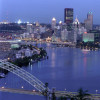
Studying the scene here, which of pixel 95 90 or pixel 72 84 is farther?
Answer: pixel 72 84

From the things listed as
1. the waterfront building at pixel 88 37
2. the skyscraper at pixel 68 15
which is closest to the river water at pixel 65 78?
the waterfront building at pixel 88 37

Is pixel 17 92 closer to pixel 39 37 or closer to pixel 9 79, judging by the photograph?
pixel 9 79

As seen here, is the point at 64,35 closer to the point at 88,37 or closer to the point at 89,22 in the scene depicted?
the point at 88,37

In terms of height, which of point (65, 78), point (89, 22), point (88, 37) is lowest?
point (65, 78)

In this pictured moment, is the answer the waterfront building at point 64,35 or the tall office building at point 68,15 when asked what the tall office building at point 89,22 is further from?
the waterfront building at point 64,35

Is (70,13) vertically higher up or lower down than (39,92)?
higher up

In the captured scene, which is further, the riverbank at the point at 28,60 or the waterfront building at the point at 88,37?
the waterfront building at the point at 88,37

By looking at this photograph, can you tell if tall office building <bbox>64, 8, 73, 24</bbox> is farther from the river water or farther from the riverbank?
the river water

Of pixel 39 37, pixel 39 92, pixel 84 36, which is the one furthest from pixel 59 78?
pixel 39 37

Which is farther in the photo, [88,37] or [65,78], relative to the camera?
[88,37]

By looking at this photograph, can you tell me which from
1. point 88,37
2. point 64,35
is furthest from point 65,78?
point 64,35

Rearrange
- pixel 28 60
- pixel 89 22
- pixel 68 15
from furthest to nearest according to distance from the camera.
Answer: pixel 68 15
pixel 89 22
pixel 28 60
